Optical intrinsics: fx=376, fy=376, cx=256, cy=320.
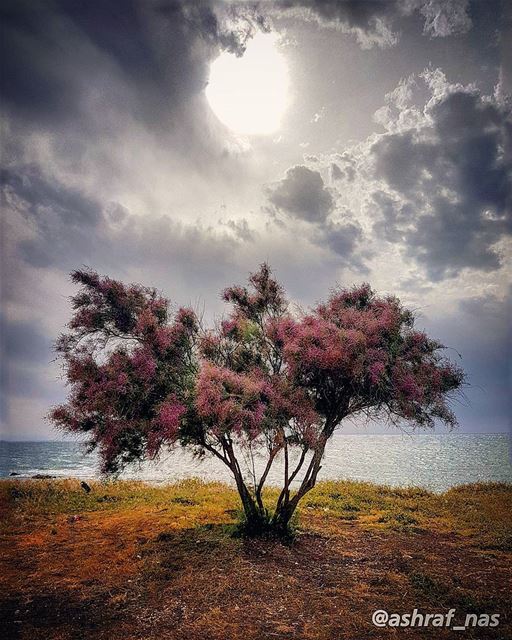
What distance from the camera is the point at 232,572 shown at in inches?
356

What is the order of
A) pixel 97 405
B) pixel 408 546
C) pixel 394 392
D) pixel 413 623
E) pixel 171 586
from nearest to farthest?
pixel 413 623
pixel 171 586
pixel 97 405
pixel 394 392
pixel 408 546

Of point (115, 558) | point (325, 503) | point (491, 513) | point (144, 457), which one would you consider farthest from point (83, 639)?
point (491, 513)

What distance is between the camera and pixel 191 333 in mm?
11992

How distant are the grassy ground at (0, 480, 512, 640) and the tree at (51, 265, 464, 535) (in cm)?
222

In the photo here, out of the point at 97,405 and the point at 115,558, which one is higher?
the point at 97,405

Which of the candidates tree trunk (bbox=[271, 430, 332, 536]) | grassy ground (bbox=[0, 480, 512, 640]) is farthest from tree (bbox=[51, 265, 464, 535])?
grassy ground (bbox=[0, 480, 512, 640])

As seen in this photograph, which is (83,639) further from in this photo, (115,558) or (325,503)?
(325,503)

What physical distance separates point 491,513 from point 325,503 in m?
7.07

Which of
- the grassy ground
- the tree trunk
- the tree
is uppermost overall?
the tree

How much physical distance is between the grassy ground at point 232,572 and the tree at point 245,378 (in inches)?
87.5

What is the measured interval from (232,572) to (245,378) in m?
4.65

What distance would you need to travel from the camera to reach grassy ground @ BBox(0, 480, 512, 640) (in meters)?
6.74

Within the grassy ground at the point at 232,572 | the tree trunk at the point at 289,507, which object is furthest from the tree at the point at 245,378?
the grassy ground at the point at 232,572

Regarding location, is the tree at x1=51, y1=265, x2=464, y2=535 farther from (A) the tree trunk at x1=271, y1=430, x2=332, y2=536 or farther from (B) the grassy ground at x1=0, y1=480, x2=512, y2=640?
(B) the grassy ground at x1=0, y1=480, x2=512, y2=640
